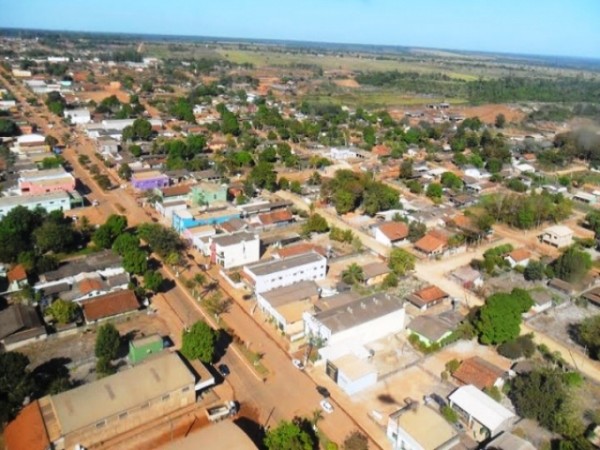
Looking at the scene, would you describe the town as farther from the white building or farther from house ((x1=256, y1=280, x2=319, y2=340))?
the white building

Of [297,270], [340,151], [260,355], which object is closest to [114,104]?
[340,151]

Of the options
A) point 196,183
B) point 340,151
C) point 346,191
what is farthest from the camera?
point 340,151

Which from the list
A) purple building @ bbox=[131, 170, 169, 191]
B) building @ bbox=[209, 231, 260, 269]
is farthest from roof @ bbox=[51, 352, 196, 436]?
purple building @ bbox=[131, 170, 169, 191]

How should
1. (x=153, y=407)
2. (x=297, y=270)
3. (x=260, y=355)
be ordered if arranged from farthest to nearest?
1. (x=297, y=270)
2. (x=260, y=355)
3. (x=153, y=407)

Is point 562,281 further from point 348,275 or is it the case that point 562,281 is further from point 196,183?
point 196,183

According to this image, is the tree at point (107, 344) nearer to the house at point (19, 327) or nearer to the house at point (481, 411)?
the house at point (19, 327)

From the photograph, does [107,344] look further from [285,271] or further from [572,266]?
[572,266]

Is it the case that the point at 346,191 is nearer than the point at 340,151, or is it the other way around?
the point at 346,191
